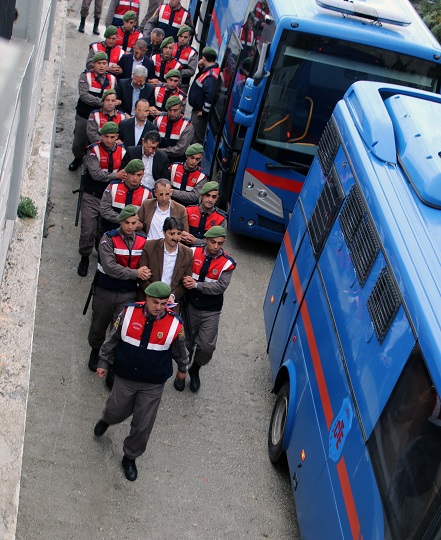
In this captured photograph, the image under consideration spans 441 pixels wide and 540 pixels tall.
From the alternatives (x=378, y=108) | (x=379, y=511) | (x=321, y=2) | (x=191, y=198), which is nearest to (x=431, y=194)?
(x=378, y=108)

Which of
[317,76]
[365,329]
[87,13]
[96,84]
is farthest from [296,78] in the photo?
[87,13]

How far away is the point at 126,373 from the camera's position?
21.8 feet

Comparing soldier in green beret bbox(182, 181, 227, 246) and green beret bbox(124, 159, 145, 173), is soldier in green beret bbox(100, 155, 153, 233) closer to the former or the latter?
green beret bbox(124, 159, 145, 173)

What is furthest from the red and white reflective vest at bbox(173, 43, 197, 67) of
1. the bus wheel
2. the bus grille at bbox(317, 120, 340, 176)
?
the bus wheel

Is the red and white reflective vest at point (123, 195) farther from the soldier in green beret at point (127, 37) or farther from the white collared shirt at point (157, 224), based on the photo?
the soldier in green beret at point (127, 37)

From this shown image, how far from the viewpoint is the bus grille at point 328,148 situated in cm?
767

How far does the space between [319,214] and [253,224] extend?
11.0 ft

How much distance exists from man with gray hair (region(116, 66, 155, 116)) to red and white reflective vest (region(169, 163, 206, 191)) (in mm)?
2204

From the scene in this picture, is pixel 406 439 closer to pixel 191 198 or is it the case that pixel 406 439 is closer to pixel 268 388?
pixel 268 388

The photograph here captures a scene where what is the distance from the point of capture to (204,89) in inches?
484

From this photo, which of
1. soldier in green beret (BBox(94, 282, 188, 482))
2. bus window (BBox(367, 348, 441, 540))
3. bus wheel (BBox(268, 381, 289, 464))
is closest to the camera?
bus window (BBox(367, 348, 441, 540))

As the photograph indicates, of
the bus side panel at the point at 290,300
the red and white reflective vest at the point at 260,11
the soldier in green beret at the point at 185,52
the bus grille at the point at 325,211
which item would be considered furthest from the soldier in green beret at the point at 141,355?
the soldier in green beret at the point at 185,52

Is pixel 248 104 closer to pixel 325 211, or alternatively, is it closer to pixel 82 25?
pixel 325 211

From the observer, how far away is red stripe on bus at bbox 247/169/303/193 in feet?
34.4
